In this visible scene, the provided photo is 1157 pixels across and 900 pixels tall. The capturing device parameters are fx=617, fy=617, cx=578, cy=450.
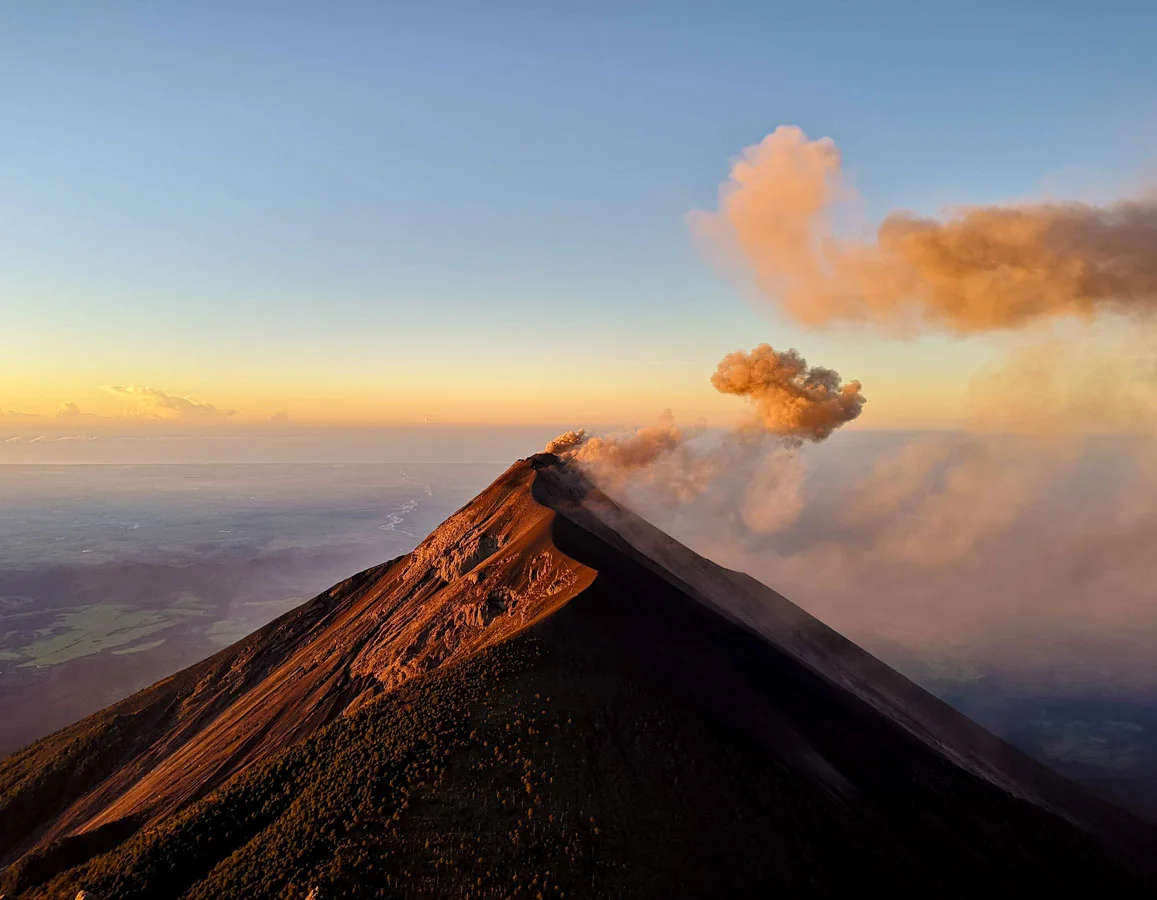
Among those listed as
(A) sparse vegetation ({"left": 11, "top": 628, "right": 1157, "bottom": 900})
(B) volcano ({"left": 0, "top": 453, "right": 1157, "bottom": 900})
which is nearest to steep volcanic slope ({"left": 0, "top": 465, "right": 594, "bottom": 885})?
(B) volcano ({"left": 0, "top": 453, "right": 1157, "bottom": 900})

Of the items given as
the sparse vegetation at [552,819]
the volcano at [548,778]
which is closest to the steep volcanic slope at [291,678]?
the volcano at [548,778]

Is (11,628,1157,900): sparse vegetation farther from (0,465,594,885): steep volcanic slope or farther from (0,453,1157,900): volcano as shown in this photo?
(0,465,594,885): steep volcanic slope

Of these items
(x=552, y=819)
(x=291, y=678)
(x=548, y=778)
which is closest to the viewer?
(x=552, y=819)

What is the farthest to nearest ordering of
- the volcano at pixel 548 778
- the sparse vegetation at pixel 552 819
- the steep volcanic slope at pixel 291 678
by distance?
the steep volcanic slope at pixel 291 678 < the volcano at pixel 548 778 < the sparse vegetation at pixel 552 819

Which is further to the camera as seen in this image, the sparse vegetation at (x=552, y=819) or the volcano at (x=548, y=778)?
the volcano at (x=548, y=778)

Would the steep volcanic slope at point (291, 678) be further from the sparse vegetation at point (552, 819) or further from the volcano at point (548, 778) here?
the sparse vegetation at point (552, 819)

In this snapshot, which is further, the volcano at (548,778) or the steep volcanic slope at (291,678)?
the steep volcanic slope at (291,678)

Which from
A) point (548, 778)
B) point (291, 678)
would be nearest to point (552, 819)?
point (548, 778)

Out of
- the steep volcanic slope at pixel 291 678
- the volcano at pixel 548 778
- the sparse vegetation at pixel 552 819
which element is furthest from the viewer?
the steep volcanic slope at pixel 291 678

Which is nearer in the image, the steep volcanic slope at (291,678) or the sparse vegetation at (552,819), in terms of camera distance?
the sparse vegetation at (552,819)

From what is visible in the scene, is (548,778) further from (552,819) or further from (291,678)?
(291,678)

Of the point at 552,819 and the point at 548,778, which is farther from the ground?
the point at 548,778
